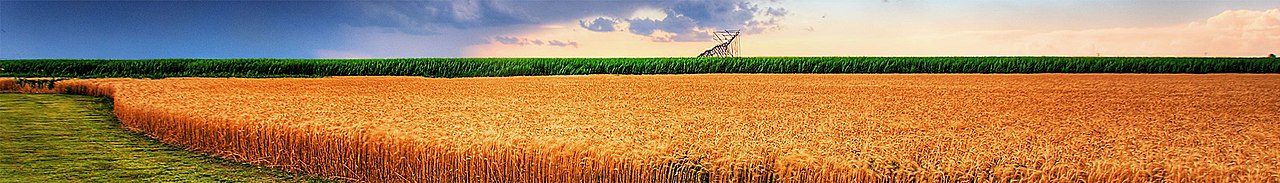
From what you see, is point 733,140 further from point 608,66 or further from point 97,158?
point 608,66

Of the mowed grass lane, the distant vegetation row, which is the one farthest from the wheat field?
the distant vegetation row

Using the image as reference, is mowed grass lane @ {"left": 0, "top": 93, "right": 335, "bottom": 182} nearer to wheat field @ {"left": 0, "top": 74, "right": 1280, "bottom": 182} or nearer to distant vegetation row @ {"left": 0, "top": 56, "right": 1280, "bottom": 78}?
wheat field @ {"left": 0, "top": 74, "right": 1280, "bottom": 182}

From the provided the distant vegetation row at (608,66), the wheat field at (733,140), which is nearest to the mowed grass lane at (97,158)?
the wheat field at (733,140)

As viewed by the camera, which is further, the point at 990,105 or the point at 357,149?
the point at 990,105

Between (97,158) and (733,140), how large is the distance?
475 centimetres

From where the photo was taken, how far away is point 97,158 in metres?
6.00

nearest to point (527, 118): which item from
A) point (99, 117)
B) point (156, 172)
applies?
point (156, 172)

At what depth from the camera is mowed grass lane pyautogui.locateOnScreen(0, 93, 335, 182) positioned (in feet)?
17.4

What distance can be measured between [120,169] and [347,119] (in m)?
1.62

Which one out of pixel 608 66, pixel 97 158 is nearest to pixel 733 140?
pixel 97 158

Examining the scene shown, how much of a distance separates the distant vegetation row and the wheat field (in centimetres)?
1691

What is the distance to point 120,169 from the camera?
5.55 meters

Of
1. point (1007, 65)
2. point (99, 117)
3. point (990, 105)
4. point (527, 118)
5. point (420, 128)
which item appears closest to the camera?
point (420, 128)

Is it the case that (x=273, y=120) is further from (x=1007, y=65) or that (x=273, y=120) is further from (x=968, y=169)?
(x=1007, y=65)
